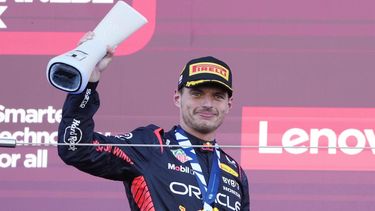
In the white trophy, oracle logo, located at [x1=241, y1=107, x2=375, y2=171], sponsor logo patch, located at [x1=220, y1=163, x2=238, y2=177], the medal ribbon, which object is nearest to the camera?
the white trophy

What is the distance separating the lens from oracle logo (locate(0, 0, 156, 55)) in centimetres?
322

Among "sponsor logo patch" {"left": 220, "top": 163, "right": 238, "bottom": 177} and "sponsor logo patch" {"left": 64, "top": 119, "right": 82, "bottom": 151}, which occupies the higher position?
"sponsor logo patch" {"left": 64, "top": 119, "right": 82, "bottom": 151}

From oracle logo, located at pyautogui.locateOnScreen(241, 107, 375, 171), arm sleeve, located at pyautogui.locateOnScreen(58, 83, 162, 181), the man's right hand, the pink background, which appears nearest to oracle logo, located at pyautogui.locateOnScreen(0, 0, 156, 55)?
the pink background

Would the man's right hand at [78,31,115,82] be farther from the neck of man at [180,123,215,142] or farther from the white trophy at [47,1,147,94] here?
the neck of man at [180,123,215,142]

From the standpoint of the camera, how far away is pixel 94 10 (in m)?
3.23

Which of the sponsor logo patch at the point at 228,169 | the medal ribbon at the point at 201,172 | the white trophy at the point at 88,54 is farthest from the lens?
the sponsor logo patch at the point at 228,169

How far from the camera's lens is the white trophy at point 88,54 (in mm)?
2246

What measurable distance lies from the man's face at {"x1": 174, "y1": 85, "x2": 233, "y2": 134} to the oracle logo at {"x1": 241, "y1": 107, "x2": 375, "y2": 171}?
0.58 meters

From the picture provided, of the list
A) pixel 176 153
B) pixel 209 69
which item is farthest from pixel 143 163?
pixel 209 69

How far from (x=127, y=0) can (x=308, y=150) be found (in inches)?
29.8

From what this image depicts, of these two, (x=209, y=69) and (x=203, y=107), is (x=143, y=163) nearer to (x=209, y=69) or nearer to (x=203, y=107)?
(x=203, y=107)

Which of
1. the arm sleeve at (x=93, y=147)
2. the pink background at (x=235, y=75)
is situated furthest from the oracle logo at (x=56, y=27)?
the arm sleeve at (x=93, y=147)

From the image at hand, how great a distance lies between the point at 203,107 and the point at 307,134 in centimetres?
71

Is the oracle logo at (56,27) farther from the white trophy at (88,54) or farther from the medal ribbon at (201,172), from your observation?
the white trophy at (88,54)
